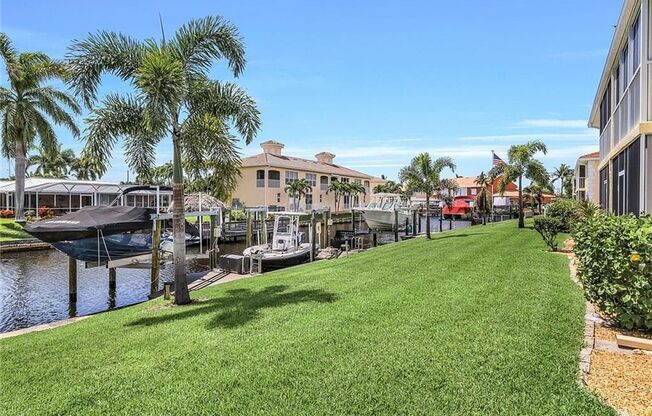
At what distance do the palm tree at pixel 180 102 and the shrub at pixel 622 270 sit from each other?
8231 mm

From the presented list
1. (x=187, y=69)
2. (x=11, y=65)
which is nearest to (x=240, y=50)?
(x=187, y=69)

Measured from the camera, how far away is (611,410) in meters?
3.91

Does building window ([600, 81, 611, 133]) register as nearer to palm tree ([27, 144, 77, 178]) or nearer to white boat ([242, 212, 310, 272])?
white boat ([242, 212, 310, 272])

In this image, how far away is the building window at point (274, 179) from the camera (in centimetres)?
5328

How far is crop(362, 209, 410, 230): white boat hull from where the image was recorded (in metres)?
41.8

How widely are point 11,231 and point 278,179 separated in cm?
3003

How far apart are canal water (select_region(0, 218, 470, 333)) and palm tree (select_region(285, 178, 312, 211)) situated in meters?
31.3

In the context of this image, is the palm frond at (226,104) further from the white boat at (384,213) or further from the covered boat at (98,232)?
the white boat at (384,213)

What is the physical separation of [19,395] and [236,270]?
43.9 feet

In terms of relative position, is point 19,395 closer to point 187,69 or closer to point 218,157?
point 218,157

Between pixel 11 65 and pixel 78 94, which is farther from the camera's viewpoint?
pixel 11 65

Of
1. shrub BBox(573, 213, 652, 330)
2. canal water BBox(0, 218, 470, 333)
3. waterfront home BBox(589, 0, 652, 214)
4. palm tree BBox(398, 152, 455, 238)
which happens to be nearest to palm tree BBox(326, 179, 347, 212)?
palm tree BBox(398, 152, 455, 238)

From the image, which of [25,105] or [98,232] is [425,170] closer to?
[98,232]

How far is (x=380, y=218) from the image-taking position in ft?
138
